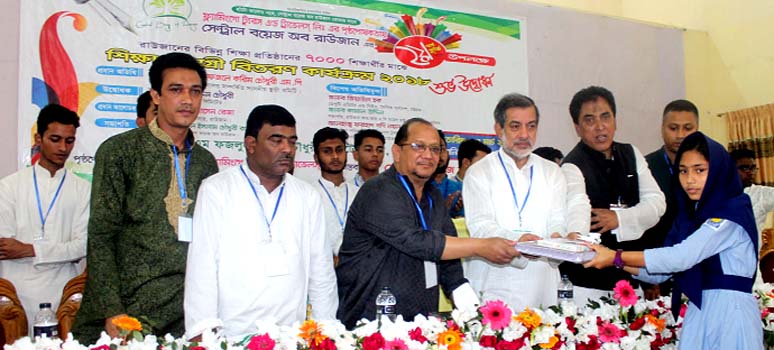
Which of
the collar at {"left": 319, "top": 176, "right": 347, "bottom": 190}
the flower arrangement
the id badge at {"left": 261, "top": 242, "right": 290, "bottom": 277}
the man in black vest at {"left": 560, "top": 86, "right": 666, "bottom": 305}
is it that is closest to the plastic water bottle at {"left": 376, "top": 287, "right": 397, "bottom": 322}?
the flower arrangement

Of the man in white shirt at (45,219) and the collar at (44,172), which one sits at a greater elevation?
the collar at (44,172)

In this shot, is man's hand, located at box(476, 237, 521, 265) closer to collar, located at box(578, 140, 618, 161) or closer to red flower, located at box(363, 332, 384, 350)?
red flower, located at box(363, 332, 384, 350)

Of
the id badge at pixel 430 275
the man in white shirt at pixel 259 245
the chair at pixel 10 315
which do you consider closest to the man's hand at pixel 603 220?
the id badge at pixel 430 275

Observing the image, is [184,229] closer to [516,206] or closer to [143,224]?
[143,224]

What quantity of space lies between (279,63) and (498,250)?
3.90 m

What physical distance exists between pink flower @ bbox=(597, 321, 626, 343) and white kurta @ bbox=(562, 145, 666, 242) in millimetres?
698

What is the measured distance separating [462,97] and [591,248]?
444 cm

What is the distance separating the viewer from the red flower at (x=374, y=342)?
2301mm

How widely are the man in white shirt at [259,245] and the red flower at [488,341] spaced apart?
2.45 feet

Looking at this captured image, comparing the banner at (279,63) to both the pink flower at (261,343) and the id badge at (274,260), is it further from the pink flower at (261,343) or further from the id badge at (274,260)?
the pink flower at (261,343)

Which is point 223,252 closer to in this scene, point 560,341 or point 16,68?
point 560,341

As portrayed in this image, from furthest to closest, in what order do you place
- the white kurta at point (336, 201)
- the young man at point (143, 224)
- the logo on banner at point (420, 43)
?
the logo on banner at point (420, 43), the white kurta at point (336, 201), the young man at point (143, 224)

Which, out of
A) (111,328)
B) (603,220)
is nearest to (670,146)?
(603,220)

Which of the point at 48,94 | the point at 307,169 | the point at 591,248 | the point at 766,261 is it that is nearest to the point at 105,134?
the point at 48,94
